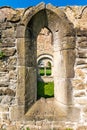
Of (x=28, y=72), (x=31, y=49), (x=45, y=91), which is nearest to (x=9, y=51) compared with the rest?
(x=31, y=49)

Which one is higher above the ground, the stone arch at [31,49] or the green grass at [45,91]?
the stone arch at [31,49]

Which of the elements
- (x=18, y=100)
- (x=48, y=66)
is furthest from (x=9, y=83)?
(x=48, y=66)

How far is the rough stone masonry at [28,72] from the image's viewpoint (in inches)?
165

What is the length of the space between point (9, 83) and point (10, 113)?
0.57 metres

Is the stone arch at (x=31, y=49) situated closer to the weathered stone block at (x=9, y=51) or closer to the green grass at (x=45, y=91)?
the weathered stone block at (x=9, y=51)

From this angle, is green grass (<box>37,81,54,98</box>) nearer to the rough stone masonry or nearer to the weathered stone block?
the rough stone masonry

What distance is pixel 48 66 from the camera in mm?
21547

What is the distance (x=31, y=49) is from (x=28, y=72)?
0.47 m

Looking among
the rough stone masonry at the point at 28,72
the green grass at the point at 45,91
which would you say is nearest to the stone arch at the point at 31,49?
the rough stone masonry at the point at 28,72

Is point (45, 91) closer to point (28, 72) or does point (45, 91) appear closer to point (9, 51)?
point (28, 72)

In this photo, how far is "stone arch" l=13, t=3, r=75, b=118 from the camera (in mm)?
4184

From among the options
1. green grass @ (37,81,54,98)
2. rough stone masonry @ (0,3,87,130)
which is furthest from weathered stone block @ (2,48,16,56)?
green grass @ (37,81,54,98)

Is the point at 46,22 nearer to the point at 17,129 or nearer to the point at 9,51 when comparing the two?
the point at 9,51

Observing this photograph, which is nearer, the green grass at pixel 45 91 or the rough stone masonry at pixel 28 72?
the rough stone masonry at pixel 28 72
